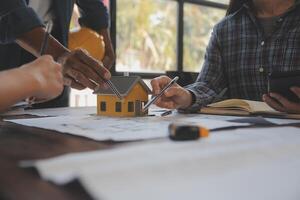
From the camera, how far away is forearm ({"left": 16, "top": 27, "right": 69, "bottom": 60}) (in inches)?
39.8

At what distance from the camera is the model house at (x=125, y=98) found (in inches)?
37.3

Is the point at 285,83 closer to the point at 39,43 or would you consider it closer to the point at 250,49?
the point at 250,49

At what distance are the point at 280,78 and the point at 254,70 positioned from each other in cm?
49

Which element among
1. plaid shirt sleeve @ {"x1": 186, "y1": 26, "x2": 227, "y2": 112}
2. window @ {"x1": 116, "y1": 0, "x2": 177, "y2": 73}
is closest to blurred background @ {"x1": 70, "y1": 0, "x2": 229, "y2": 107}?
window @ {"x1": 116, "y1": 0, "x2": 177, "y2": 73}

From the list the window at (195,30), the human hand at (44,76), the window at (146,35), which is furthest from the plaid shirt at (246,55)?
the window at (195,30)

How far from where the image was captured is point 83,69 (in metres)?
0.96

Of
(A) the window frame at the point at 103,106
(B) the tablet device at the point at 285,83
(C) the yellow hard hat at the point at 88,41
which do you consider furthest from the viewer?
(C) the yellow hard hat at the point at 88,41

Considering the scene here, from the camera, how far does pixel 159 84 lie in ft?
3.43

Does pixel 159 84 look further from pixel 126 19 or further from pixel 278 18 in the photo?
pixel 126 19

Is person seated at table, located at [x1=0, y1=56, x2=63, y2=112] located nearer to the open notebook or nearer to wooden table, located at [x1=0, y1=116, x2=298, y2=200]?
wooden table, located at [x1=0, y1=116, x2=298, y2=200]

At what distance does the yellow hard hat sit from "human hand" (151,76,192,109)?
0.67m

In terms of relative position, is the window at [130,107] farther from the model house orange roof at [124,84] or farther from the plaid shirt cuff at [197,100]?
the plaid shirt cuff at [197,100]

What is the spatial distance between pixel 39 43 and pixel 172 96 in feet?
1.36

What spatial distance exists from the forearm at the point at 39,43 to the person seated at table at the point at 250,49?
452 mm
